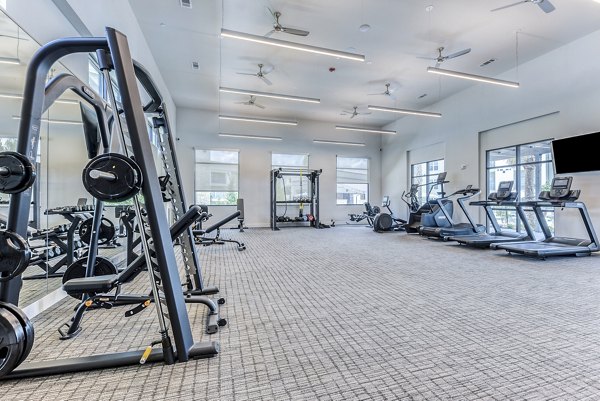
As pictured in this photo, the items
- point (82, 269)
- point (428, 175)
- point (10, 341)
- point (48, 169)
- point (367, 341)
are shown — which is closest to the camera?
point (10, 341)

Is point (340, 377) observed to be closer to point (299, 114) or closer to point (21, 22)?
point (21, 22)

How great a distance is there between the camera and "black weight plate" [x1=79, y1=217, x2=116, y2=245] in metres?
3.12

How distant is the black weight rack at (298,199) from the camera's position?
9.84 m

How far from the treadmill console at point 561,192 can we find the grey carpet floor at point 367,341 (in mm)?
1985

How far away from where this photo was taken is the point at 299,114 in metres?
10.2

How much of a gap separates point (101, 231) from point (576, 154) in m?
8.00

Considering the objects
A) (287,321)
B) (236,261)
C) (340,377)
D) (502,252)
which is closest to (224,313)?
(287,321)

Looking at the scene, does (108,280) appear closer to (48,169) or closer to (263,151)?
(48,169)

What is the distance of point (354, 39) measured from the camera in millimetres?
5566

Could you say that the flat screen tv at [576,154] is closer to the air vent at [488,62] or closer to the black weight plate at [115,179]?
the air vent at [488,62]

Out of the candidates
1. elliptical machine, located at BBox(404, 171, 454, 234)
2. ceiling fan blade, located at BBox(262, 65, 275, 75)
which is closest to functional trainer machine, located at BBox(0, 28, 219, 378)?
ceiling fan blade, located at BBox(262, 65, 275, 75)

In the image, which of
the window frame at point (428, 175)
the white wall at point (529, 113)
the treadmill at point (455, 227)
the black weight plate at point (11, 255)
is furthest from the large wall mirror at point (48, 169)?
the window frame at point (428, 175)

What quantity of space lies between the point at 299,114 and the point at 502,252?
→ 295 inches

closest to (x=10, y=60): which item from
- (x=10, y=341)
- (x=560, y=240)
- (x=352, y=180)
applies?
(x=10, y=341)
